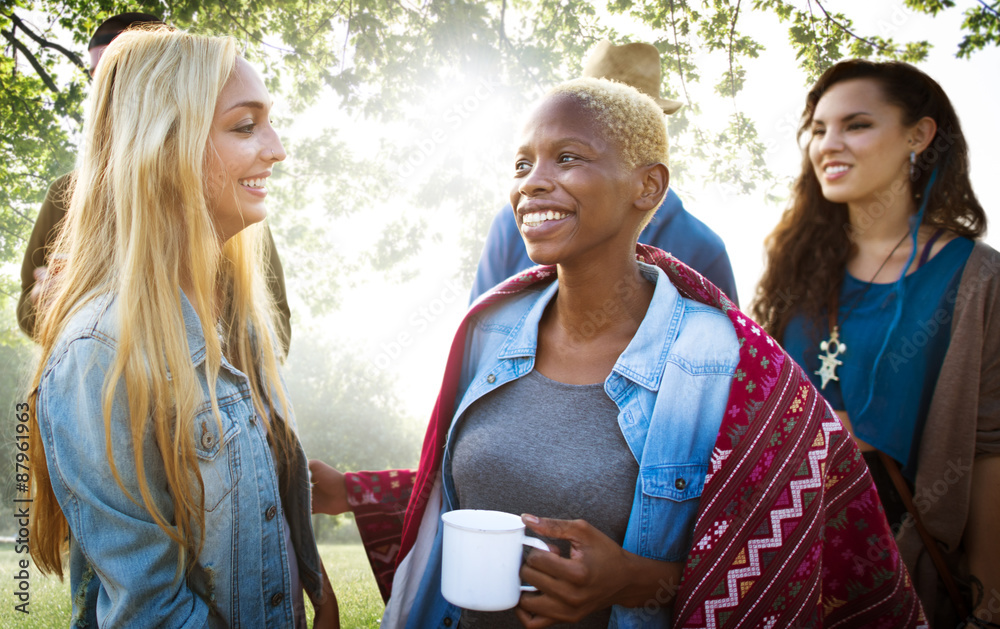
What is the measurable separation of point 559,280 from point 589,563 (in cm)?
97

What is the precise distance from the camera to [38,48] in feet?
15.6

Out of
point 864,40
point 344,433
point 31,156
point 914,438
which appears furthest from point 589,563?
point 344,433

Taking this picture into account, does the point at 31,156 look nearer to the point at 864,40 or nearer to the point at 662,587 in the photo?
the point at 662,587

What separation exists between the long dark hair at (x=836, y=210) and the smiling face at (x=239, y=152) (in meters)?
2.48

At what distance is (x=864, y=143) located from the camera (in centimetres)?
267

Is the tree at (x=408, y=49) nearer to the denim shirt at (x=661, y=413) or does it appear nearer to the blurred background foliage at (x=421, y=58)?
the blurred background foliage at (x=421, y=58)

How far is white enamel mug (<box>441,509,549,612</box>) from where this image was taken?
1296mm

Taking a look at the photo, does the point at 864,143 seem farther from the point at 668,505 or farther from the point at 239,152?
the point at 239,152

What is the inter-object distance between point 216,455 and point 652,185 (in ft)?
5.23

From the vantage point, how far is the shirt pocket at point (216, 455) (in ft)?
5.15

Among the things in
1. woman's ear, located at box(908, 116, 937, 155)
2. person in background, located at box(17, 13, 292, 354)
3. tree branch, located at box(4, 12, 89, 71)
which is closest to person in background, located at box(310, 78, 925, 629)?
person in background, located at box(17, 13, 292, 354)

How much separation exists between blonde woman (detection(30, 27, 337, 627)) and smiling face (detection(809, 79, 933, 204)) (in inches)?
98.8

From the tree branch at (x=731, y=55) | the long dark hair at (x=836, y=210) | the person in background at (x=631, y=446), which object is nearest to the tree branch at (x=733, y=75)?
the tree branch at (x=731, y=55)

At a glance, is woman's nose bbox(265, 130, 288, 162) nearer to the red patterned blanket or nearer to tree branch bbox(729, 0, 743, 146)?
the red patterned blanket
